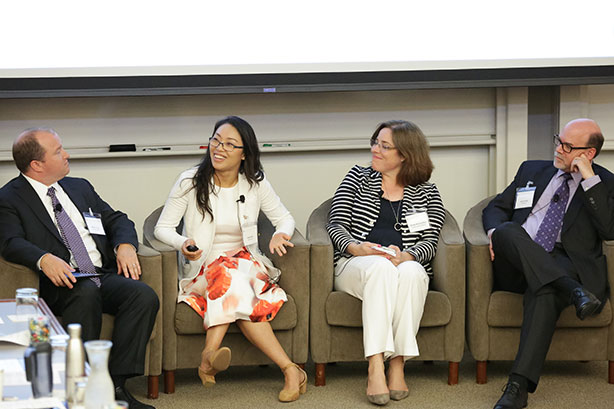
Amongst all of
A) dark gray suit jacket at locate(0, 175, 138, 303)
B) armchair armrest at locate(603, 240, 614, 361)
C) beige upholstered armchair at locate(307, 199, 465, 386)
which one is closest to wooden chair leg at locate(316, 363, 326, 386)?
beige upholstered armchair at locate(307, 199, 465, 386)

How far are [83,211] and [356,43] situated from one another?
1781 mm

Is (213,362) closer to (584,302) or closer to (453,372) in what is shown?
(453,372)

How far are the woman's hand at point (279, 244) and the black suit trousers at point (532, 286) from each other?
90cm

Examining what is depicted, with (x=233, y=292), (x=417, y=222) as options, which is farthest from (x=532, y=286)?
(x=233, y=292)

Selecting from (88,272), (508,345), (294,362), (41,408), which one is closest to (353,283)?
(294,362)

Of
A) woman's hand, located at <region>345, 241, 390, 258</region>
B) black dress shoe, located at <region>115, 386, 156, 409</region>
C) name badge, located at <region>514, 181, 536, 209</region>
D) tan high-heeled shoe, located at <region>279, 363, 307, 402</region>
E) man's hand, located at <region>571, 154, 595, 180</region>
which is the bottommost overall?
tan high-heeled shoe, located at <region>279, 363, 307, 402</region>

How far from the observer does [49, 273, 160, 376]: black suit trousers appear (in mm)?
3688

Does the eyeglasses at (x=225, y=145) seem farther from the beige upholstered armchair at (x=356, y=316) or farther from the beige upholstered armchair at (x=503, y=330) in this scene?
the beige upholstered armchair at (x=503, y=330)

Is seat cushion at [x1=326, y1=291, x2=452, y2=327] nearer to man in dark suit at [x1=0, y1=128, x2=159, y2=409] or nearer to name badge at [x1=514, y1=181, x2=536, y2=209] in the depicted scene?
name badge at [x1=514, y1=181, x2=536, y2=209]

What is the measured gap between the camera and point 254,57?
4.96 meters

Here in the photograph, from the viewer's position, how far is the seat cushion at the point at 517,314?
13.3 feet

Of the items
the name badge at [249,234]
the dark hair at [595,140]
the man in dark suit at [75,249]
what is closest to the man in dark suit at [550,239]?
the dark hair at [595,140]

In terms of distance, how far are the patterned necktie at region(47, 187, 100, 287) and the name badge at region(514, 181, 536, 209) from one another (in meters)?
1.95

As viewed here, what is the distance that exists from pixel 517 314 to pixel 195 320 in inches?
54.6
